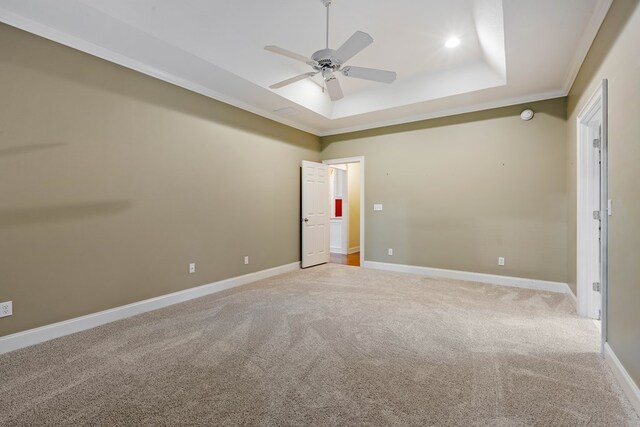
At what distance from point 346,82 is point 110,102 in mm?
3230

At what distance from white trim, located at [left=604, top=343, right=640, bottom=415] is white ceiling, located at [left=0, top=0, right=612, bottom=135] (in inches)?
102

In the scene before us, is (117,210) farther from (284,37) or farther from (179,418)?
(284,37)

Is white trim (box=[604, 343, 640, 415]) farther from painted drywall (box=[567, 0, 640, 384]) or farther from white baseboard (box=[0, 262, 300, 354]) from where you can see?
white baseboard (box=[0, 262, 300, 354])

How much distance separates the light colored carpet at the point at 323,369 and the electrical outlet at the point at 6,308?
33 cm

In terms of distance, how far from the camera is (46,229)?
Result: 8.88 ft

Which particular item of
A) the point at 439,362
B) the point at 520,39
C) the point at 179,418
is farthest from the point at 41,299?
the point at 520,39

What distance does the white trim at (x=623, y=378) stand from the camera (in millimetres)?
1757

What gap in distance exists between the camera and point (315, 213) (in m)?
6.00

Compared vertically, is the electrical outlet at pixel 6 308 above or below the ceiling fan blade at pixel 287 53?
Answer: below

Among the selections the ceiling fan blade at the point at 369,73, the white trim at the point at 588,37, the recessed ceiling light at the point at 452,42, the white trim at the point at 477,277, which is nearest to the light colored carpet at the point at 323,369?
the white trim at the point at 477,277

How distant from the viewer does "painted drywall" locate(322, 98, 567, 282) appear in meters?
4.27

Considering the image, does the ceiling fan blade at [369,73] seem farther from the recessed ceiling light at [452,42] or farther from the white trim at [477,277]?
the white trim at [477,277]

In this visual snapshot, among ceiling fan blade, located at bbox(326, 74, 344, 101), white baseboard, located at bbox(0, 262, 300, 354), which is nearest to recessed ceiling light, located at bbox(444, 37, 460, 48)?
ceiling fan blade, located at bbox(326, 74, 344, 101)

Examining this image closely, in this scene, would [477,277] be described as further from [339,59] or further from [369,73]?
[339,59]
